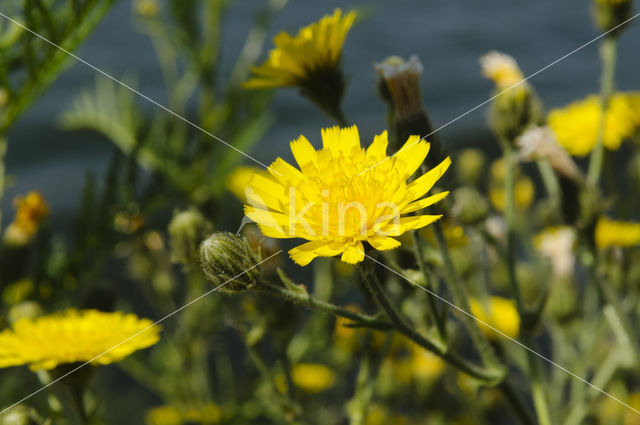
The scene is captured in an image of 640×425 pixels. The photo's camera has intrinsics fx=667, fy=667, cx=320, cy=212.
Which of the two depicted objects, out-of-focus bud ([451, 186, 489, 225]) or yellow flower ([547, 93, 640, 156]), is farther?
yellow flower ([547, 93, 640, 156])

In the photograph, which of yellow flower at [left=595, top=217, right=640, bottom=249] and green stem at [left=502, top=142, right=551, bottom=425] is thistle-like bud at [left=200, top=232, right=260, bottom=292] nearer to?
green stem at [left=502, top=142, right=551, bottom=425]

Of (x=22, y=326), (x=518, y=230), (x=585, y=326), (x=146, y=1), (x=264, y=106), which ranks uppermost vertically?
(x=146, y=1)

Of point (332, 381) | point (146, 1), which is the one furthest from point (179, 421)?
point (146, 1)

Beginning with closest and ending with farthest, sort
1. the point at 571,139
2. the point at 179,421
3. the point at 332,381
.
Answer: the point at 571,139, the point at 179,421, the point at 332,381

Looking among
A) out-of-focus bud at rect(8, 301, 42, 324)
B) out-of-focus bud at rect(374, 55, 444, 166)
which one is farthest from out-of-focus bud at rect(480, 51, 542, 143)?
out-of-focus bud at rect(8, 301, 42, 324)

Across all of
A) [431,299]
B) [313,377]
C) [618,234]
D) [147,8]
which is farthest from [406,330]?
[147,8]

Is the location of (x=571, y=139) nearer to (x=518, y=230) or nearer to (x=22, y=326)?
(x=518, y=230)

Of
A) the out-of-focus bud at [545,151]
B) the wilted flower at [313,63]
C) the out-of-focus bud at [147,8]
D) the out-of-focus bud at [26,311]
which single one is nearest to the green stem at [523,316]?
the out-of-focus bud at [545,151]
